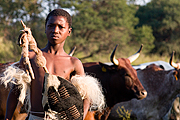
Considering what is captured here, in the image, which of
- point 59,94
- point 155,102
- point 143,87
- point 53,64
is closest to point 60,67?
point 53,64

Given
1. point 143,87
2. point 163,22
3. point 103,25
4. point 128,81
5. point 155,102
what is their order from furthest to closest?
point 163,22 < point 103,25 < point 155,102 < point 143,87 < point 128,81

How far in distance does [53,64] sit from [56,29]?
1.01 feet

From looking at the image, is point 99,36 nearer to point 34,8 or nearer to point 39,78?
point 34,8

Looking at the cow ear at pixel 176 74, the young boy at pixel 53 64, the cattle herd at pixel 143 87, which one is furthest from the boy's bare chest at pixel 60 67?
the cow ear at pixel 176 74

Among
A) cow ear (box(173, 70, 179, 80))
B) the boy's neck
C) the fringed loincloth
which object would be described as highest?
the boy's neck

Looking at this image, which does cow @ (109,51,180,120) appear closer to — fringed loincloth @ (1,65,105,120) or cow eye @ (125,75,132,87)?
cow eye @ (125,75,132,87)

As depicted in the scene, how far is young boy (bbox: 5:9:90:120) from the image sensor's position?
2084mm

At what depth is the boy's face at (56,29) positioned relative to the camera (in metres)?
2.15

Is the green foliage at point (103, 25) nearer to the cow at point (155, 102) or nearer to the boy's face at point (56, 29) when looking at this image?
the cow at point (155, 102)

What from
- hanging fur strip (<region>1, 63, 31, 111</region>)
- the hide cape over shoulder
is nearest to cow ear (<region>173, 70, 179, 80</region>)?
the hide cape over shoulder

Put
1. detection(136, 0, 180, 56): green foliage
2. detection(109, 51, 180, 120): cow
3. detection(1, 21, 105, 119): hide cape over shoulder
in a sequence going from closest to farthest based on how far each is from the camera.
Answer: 1. detection(1, 21, 105, 119): hide cape over shoulder
2. detection(109, 51, 180, 120): cow
3. detection(136, 0, 180, 56): green foliage

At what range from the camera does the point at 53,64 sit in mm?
2174

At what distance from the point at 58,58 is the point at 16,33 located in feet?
37.4

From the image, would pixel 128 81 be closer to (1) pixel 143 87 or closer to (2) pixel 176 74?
(1) pixel 143 87
